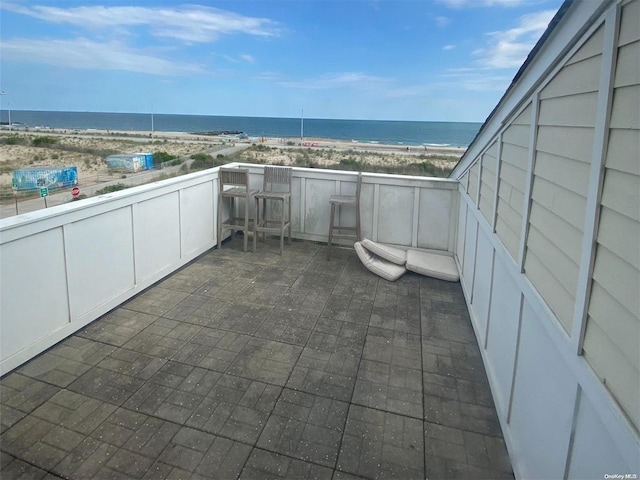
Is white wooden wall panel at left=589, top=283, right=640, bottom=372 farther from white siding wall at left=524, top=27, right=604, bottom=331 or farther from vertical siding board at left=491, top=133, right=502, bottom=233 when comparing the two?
vertical siding board at left=491, top=133, right=502, bottom=233

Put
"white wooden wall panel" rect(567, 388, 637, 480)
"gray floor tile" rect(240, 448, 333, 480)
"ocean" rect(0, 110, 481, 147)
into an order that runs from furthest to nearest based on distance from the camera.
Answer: "ocean" rect(0, 110, 481, 147)
"gray floor tile" rect(240, 448, 333, 480)
"white wooden wall panel" rect(567, 388, 637, 480)

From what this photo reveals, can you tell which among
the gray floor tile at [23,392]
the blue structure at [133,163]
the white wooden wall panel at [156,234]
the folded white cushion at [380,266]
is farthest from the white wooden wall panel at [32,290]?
the blue structure at [133,163]

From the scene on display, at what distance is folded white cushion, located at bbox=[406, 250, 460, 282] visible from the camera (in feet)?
15.1

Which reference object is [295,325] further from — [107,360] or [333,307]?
[107,360]

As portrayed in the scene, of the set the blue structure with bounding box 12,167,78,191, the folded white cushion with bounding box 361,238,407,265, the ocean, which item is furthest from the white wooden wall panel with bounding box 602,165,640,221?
the ocean

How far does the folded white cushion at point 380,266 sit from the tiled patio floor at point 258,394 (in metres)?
0.56

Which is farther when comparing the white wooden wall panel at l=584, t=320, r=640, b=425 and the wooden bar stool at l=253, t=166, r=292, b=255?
the wooden bar stool at l=253, t=166, r=292, b=255

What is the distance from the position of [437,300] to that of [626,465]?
125 inches

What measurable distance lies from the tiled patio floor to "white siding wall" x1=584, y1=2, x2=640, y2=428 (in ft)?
4.14

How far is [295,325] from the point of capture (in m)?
3.49

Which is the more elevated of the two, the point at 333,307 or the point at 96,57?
the point at 96,57

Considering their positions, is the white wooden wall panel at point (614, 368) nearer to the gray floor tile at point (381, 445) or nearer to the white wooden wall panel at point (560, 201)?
the white wooden wall panel at point (560, 201)

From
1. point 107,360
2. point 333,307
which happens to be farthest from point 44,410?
point 333,307

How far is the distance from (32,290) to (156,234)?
1.49 metres
